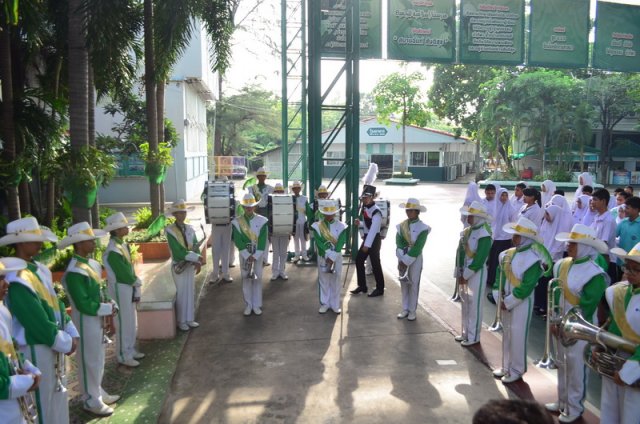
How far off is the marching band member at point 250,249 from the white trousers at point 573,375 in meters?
4.35

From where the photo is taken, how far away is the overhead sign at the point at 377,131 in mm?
41062

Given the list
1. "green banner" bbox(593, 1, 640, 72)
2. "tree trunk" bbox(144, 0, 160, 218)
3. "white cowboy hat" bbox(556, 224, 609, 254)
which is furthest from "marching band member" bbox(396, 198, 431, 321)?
"green banner" bbox(593, 1, 640, 72)

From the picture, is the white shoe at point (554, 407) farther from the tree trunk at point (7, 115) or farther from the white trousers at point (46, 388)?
the tree trunk at point (7, 115)

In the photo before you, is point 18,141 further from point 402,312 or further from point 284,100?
point 284,100

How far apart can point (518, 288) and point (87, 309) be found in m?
4.19

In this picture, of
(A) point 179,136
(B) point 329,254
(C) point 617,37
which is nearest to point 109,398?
(B) point 329,254

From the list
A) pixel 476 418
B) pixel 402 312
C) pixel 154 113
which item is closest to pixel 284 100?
pixel 154 113

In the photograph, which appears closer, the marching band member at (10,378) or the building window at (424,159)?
the marching band member at (10,378)

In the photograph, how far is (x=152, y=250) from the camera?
1057 centimetres

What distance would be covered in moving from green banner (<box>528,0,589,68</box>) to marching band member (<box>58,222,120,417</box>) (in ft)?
36.5

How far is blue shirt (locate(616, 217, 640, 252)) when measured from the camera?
697 cm

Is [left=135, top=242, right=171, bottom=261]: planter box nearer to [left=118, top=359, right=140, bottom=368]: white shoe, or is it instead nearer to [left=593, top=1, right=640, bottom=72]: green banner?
[left=118, top=359, right=140, bottom=368]: white shoe

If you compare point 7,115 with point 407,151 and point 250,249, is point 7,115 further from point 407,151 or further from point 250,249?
point 407,151

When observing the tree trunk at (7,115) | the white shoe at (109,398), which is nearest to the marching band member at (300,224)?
the tree trunk at (7,115)
